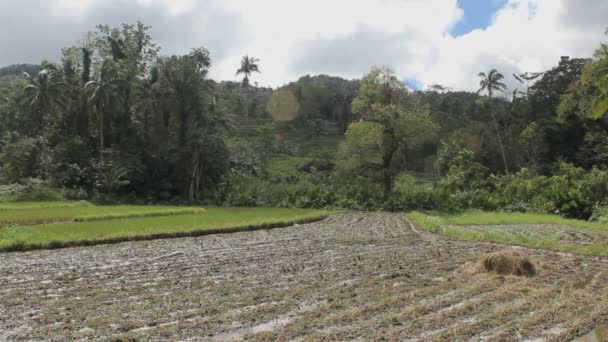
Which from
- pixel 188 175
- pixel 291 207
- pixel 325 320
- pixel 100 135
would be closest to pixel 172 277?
pixel 325 320

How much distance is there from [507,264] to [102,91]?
3806cm

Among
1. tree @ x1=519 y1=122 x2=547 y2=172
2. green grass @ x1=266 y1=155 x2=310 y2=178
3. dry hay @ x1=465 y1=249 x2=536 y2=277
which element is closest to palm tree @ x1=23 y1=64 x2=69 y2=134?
green grass @ x1=266 y1=155 x2=310 y2=178

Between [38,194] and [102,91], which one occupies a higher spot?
[102,91]

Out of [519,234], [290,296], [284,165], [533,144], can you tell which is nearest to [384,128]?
[519,234]

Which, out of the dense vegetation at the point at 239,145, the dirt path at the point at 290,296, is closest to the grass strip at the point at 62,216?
the dirt path at the point at 290,296

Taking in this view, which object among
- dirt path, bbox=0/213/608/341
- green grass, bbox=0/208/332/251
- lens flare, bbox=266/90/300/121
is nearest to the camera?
dirt path, bbox=0/213/608/341

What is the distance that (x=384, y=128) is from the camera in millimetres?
35250

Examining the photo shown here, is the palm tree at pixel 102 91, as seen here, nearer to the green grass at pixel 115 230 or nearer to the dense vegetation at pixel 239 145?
the dense vegetation at pixel 239 145

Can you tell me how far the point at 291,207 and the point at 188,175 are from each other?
1296 cm

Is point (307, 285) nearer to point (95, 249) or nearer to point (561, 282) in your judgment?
point (561, 282)

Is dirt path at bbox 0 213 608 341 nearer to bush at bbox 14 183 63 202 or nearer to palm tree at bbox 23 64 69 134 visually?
bush at bbox 14 183 63 202

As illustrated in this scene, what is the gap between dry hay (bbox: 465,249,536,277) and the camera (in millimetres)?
10180

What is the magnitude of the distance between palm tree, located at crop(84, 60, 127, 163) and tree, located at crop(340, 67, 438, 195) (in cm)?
2019

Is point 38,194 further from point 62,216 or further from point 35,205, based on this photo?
point 62,216
